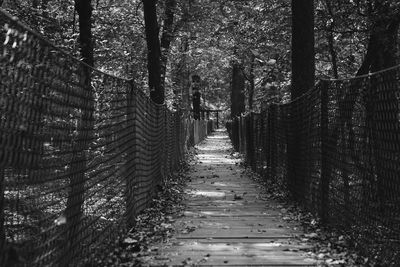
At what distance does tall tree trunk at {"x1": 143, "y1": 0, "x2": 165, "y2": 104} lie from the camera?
13.1m

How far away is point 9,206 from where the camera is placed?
3.10 meters

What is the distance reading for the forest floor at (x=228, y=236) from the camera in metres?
5.42

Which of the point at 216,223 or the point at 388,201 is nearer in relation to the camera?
the point at 388,201

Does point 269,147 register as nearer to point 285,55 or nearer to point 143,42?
point 285,55

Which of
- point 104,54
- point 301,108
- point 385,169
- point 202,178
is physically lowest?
point 202,178

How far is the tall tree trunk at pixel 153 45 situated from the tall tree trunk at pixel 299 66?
419 centimetres

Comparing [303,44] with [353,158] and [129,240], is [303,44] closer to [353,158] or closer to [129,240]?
[353,158]

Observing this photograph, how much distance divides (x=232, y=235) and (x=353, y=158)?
171 centimetres

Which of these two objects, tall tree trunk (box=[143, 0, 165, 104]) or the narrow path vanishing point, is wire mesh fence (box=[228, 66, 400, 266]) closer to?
the narrow path vanishing point

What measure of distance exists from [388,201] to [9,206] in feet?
10.7

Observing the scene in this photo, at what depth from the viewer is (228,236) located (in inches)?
258

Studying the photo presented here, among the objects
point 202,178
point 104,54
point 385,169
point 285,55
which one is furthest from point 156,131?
point 285,55

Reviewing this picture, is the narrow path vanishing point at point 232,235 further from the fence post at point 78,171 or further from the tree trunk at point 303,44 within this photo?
the tree trunk at point 303,44

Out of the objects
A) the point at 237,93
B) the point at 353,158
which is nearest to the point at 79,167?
the point at 353,158
